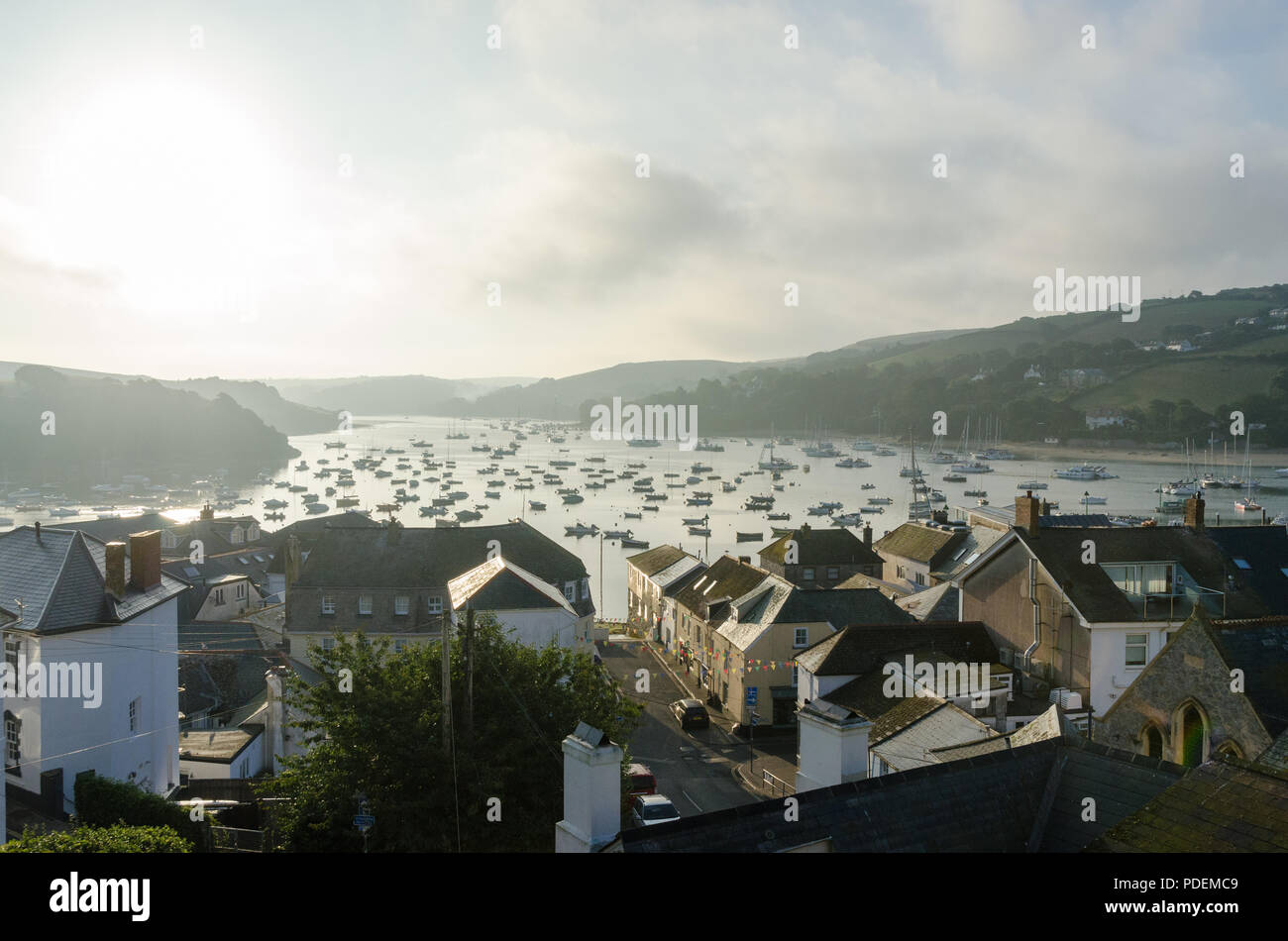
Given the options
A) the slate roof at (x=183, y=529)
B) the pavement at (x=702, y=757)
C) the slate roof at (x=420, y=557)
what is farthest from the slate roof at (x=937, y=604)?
the slate roof at (x=183, y=529)

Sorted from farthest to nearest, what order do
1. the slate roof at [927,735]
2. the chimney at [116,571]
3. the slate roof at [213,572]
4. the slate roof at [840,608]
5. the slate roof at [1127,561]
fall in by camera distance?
1. the slate roof at [213,572]
2. the slate roof at [840,608]
3. the slate roof at [1127,561]
4. the chimney at [116,571]
5. the slate roof at [927,735]

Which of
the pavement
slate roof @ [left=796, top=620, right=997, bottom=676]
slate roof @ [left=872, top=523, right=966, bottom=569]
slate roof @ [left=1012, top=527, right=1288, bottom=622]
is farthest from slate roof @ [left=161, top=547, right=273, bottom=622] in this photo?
slate roof @ [left=872, top=523, right=966, bottom=569]

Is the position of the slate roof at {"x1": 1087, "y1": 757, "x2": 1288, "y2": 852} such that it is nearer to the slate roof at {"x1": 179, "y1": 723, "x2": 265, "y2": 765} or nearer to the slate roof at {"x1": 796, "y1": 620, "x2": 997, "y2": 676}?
the slate roof at {"x1": 796, "y1": 620, "x2": 997, "y2": 676}

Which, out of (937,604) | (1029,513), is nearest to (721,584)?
(937,604)

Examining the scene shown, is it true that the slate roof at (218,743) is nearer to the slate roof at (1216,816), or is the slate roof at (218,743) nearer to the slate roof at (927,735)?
the slate roof at (927,735)

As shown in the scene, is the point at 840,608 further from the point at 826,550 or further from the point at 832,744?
the point at 832,744
